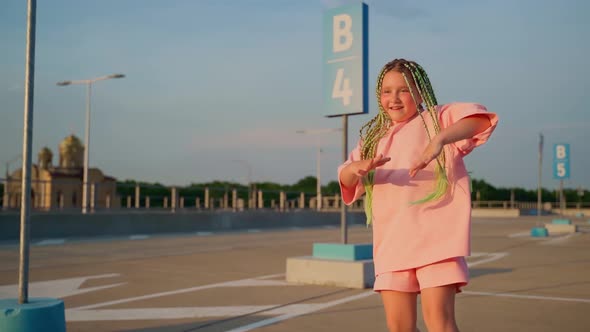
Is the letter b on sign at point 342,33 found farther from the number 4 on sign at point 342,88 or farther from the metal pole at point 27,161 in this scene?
the metal pole at point 27,161

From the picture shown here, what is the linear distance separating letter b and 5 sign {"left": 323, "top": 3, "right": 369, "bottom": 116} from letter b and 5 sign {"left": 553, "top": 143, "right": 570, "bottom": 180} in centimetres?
1815

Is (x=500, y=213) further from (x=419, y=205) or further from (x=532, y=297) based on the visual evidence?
(x=419, y=205)

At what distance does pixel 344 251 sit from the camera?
8117mm

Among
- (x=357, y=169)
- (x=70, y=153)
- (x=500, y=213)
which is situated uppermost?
(x=70, y=153)

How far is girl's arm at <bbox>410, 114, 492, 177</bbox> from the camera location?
2480 mm

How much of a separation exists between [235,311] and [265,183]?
112115 millimetres

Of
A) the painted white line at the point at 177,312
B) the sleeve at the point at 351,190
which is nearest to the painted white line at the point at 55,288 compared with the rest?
the painted white line at the point at 177,312

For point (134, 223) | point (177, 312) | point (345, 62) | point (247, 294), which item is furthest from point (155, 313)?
point (134, 223)

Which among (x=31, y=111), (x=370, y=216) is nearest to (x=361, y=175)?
(x=370, y=216)

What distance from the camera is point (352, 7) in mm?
8227

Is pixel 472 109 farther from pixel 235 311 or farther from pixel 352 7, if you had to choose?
pixel 352 7

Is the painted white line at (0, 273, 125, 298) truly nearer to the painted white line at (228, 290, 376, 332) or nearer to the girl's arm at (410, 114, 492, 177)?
the painted white line at (228, 290, 376, 332)

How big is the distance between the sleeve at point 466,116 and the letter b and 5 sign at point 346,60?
17.7ft

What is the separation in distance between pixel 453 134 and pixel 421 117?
0.30 m
